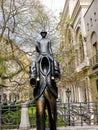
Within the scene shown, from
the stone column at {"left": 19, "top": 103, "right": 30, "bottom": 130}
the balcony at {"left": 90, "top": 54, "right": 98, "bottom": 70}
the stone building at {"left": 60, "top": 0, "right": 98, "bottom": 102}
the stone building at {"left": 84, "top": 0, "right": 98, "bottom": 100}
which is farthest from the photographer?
the stone building at {"left": 84, "top": 0, "right": 98, "bottom": 100}

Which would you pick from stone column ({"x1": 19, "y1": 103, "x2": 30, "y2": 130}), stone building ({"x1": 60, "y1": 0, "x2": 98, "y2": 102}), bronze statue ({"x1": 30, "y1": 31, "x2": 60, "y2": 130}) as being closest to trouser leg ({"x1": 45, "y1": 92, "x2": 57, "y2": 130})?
bronze statue ({"x1": 30, "y1": 31, "x2": 60, "y2": 130})

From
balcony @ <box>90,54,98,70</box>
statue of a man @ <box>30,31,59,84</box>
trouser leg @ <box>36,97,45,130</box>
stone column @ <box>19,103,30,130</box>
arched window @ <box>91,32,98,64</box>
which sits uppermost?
arched window @ <box>91,32,98,64</box>

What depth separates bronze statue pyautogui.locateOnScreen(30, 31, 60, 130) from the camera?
5.03 m

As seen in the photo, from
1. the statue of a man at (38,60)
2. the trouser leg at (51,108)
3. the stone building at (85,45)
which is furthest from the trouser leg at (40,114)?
the stone building at (85,45)

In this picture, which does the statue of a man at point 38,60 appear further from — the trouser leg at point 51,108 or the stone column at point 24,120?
the stone column at point 24,120

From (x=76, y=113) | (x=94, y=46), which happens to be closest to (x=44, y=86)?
(x=76, y=113)

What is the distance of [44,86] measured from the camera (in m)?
5.10

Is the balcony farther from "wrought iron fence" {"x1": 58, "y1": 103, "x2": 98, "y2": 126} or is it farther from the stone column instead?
the stone column

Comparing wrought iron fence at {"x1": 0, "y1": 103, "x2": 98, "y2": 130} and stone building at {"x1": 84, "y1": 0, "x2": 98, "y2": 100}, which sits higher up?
stone building at {"x1": 84, "y1": 0, "x2": 98, "y2": 100}

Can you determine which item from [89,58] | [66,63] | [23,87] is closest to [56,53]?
[66,63]

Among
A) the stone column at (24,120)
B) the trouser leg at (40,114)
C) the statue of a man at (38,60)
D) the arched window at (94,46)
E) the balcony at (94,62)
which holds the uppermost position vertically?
the arched window at (94,46)

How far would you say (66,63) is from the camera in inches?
661

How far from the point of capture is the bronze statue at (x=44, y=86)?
5.03 meters

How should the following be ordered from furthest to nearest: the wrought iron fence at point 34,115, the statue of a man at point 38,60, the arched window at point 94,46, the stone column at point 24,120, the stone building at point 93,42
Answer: the arched window at point 94,46 < the stone building at point 93,42 < the wrought iron fence at point 34,115 < the stone column at point 24,120 < the statue of a man at point 38,60
